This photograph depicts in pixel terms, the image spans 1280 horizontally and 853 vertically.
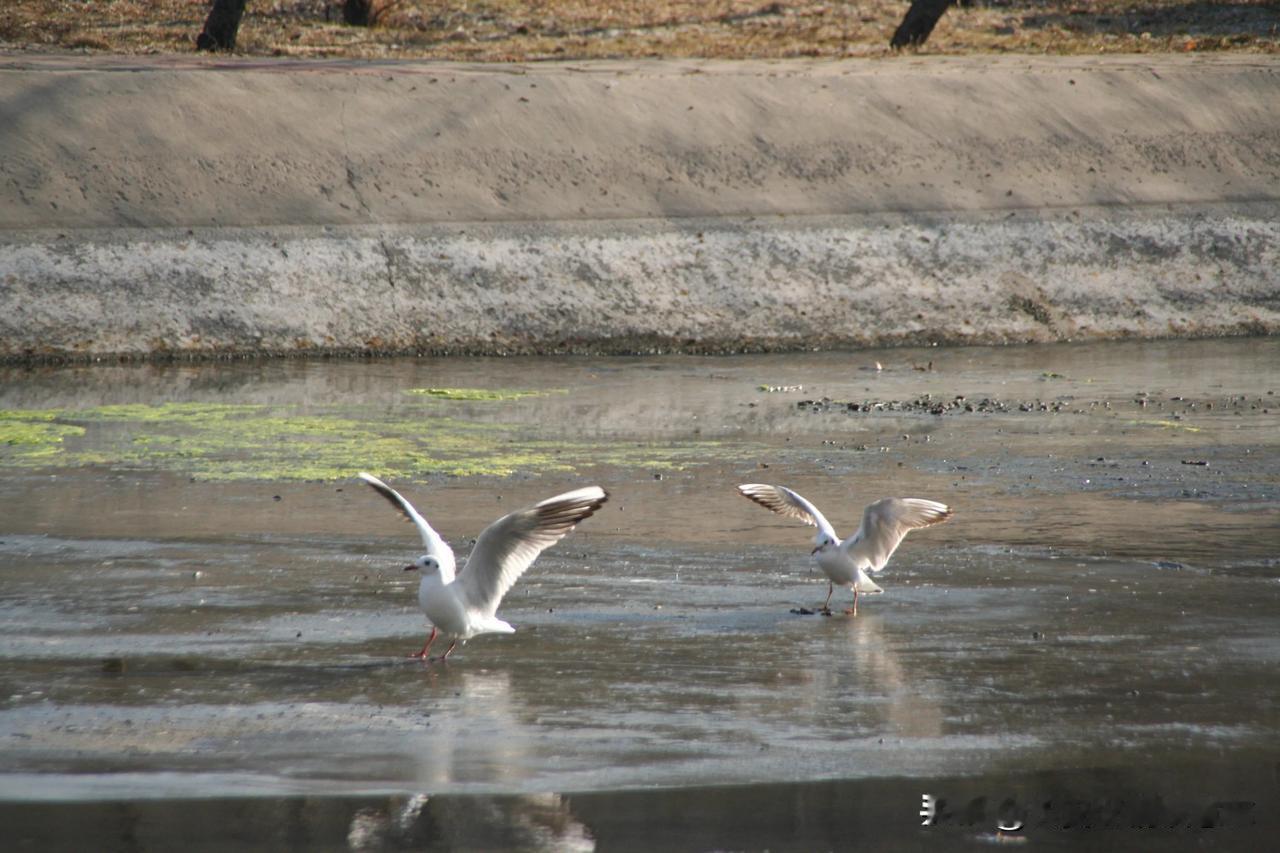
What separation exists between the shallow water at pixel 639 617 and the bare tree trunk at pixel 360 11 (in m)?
19.0

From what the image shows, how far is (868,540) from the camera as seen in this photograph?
923 centimetres

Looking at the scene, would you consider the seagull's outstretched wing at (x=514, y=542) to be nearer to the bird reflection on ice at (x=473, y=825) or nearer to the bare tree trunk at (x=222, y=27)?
the bird reflection on ice at (x=473, y=825)

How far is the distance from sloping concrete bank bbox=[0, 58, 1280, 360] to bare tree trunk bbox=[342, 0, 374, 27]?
939cm

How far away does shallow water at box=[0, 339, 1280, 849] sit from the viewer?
6559 millimetres

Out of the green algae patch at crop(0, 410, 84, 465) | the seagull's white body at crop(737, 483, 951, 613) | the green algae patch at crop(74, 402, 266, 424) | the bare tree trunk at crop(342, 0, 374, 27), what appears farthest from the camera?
the bare tree trunk at crop(342, 0, 374, 27)

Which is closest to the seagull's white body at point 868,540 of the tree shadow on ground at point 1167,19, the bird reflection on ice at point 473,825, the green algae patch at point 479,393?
the bird reflection on ice at point 473,825

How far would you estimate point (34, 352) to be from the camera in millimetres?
19094

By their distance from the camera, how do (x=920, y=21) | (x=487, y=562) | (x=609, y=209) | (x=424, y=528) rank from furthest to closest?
(x=920, y=21) < (x=609, y=209) < (x=487, y=562) < (x=424, y=528)

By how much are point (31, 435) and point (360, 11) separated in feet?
70.0

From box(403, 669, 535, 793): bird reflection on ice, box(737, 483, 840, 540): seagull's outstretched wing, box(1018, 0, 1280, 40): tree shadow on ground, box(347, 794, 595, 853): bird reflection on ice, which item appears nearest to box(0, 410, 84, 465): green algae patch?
box(737, 483, 840, 540): seagull's outstretched wing

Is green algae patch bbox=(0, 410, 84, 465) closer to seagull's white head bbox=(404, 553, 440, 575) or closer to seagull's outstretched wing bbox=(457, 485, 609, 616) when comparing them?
seagull's white head bbox=(404, 553, 440, 575)

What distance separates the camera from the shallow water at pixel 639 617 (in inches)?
258

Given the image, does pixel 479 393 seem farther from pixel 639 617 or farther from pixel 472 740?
pixel 472 740

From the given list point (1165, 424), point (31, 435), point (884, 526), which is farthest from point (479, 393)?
point (884, 526)
